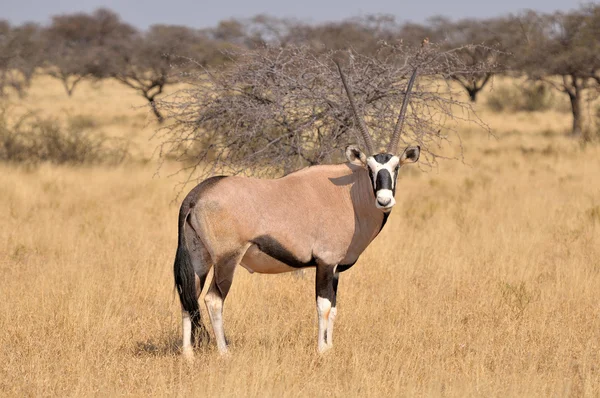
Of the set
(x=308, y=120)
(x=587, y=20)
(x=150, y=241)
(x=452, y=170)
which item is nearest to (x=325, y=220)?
(x=308, y=120)

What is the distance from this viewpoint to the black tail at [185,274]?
18.1 ft

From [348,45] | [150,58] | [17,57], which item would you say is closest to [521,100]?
[150,58]

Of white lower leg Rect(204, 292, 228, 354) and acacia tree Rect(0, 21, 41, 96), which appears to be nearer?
white lower leg Rect(204, 292, 228, 354)

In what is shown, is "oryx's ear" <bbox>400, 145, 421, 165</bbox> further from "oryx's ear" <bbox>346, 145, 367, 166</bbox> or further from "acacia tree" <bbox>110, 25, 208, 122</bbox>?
"acacia tree" <bbox>110, 25, 208, 122</bbox>

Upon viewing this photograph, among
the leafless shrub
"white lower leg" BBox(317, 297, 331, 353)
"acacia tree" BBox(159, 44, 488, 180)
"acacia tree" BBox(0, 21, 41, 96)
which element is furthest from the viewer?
"acacia tree" BBox(0, 21, 41, 96)

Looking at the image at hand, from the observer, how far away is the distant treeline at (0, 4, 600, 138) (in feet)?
81.8

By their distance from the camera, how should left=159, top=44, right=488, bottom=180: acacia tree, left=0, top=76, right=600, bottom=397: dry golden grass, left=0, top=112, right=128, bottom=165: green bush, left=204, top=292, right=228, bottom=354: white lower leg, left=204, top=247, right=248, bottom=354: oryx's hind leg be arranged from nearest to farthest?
left=0, top=76, right=600, bottom=397: dry golden grass, left=204, top=247, right=248, bottom=354: oryx's hind leg, left=204, top=292, right=228, bottom=354: white lower leg, left=159, top=44, right=488, bottom=180: acacia tree, left=0, top=112, right=128, bottom=165: green bush

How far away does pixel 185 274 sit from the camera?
18.1 ft

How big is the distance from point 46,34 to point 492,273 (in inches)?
2690

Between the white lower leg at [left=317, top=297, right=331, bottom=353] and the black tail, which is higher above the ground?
the black tail

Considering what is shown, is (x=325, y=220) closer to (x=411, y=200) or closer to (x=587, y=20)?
(x=411, y=200)

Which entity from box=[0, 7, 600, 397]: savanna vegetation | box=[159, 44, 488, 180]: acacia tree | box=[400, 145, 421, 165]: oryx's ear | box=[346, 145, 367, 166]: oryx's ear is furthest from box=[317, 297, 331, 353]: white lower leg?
box=[159, 44, 488, 180]: acacia tree

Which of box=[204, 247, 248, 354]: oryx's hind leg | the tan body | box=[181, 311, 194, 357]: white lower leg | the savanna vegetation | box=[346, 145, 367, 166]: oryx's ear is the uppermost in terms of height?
box=[346, 145, 367, 166]: oryx's ear

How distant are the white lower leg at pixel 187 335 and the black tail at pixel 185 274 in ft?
0.27
